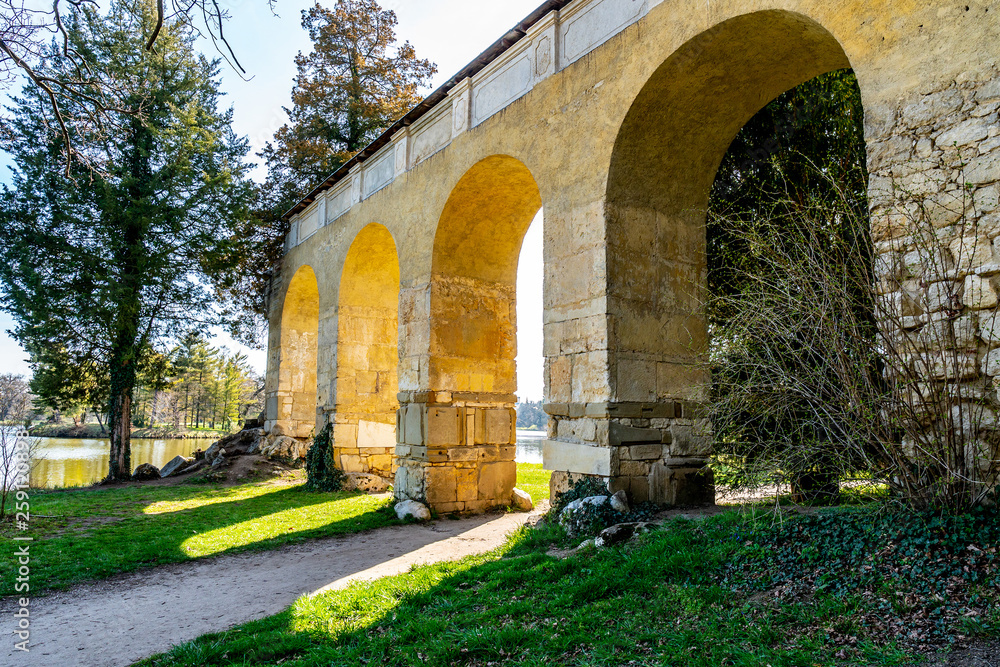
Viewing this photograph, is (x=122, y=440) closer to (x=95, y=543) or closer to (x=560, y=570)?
(x=95, y=543)

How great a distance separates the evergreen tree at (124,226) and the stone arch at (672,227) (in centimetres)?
1011


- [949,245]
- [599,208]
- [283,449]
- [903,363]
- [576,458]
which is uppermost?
[599,208]

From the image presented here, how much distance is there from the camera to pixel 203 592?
5.37 meters

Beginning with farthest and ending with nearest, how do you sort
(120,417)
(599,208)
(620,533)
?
(120,417) < (599,208) < (620,533)

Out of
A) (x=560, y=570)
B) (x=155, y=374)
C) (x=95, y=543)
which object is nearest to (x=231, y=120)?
(x=155, y=374)

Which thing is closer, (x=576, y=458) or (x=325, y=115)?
(x=576, y=458)

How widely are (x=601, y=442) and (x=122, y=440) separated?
39.8 feet

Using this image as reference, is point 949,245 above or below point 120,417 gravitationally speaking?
above

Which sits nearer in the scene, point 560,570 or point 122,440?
point 560,570

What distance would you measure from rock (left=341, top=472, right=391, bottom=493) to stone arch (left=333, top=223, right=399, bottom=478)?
299mm

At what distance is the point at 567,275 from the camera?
A: 6629 mm

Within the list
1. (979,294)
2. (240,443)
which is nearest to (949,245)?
(979,294)

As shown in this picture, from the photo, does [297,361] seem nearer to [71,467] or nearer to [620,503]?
[71,467]

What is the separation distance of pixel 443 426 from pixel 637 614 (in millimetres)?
5206
